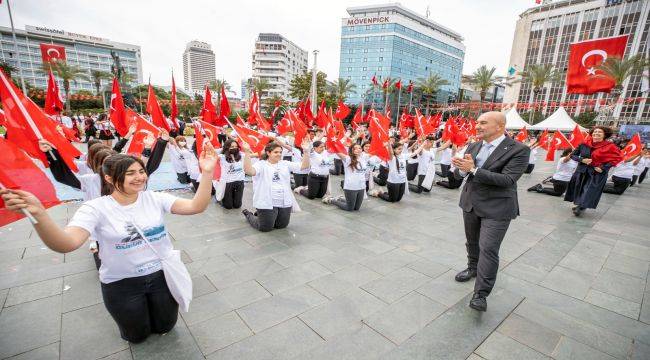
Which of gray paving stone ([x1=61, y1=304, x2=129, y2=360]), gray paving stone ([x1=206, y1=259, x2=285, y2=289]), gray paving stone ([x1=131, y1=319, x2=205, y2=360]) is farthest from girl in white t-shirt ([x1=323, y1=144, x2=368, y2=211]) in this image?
gray paving stone ([x1=61, y1=304, x2=129, y2=360])

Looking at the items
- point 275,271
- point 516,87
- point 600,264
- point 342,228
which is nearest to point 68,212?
point 275,271

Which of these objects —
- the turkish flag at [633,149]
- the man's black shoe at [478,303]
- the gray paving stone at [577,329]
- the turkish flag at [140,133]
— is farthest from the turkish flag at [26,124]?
the turkish flag at [633,149]

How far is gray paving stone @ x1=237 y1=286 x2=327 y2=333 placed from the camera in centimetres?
295

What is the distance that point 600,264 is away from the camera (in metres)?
4.55

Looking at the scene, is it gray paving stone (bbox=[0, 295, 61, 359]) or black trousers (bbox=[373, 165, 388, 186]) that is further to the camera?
black trousers (bbox=[373, 165, 388, 186])

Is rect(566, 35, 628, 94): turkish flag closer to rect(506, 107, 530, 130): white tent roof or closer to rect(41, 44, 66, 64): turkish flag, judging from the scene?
rect(506, 107, 530, 130): white tent roof

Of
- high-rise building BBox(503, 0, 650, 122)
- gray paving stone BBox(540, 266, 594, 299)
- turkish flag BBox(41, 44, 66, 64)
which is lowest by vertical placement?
gray paving stone BBox(540, 266, 594, 299)

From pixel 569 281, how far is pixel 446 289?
1793mm

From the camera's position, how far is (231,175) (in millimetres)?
6539

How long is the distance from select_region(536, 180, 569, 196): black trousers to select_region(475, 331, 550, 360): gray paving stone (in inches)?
313

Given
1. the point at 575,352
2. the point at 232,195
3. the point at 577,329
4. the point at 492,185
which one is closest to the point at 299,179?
the point at 232,195

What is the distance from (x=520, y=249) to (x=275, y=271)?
4063mm

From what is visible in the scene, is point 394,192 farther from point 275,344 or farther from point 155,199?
point 155,199

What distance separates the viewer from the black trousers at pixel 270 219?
206 inches
